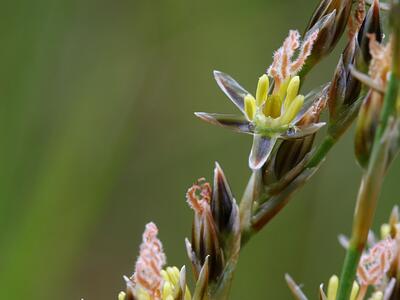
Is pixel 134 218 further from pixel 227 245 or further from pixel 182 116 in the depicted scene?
pixel 227 245

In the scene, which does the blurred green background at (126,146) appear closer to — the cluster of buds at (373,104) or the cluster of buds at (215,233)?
the cluster of buds at (215,233)

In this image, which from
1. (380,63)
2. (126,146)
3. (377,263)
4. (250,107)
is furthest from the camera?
(126,146)

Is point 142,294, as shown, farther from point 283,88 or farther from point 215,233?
A: point 283,88

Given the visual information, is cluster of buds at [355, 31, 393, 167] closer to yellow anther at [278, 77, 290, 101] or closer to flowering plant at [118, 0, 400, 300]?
flowering plant at [118, 0, 400, 300]

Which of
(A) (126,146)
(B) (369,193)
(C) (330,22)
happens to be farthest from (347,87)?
(A) (126,146)

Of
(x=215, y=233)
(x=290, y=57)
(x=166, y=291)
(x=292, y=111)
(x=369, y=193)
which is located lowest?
(x=166, y=291)

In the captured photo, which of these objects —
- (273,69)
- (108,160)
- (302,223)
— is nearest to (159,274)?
(273,69)

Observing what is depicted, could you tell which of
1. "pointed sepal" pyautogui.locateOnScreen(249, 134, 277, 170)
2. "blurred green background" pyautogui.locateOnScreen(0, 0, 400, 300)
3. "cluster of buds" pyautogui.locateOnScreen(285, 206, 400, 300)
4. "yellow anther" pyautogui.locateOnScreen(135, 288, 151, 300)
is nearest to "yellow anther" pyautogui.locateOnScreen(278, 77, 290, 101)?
"pointed sepal" pyautogui.locateOnScreen(249, 134, 277, 170)

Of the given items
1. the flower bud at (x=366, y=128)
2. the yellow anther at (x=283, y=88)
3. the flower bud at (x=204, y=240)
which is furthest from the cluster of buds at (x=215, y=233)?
the flower bud at (x=366, y=128)
